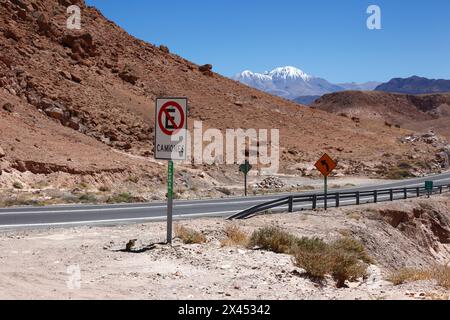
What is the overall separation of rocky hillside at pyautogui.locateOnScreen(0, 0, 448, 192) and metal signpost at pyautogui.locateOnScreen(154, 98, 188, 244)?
20.4 meters

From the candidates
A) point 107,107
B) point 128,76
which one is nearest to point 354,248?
point 107,107

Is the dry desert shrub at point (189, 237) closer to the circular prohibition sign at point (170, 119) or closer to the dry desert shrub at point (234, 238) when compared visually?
the dry desert shrub at point (234, 238)

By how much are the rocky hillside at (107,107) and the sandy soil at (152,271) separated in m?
18.1

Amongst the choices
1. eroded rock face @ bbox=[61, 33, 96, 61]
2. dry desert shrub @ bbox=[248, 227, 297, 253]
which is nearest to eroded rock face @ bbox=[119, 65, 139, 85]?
eroded rock face @ bbox=[61, 33, 96, 61]

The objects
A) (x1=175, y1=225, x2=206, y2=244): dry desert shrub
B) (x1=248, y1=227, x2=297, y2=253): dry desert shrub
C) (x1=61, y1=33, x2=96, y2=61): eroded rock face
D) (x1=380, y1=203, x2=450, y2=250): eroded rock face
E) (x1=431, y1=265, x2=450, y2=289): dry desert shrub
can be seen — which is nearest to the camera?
(x1=431, y1=265, x2=450, y2=289): dry desert shrub

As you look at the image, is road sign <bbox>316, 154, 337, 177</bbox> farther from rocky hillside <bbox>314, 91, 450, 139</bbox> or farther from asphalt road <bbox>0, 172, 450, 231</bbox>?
rocky hillside <bbox>314, 91, 450, 139</bbox>

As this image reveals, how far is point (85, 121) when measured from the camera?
46.1m

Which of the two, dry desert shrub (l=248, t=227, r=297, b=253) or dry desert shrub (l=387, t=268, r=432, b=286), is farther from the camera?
dry desert shrub (l=248, t=227, r=297, b=253)

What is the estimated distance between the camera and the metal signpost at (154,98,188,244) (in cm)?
1079

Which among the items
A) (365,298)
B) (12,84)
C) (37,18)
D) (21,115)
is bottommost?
(365,298)

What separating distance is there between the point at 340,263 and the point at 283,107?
66.3 metres
